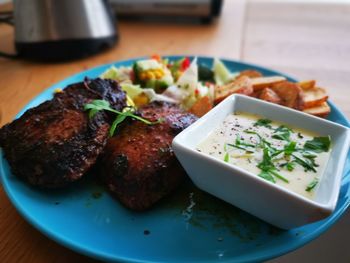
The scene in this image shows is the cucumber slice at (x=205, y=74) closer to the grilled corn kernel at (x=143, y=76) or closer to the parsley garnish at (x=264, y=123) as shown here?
the grilled corn kernel at (x=143, y=76)

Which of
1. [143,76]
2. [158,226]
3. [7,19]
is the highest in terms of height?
[7,19]

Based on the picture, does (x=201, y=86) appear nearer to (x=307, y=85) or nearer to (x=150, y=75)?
(x=150, y=75)

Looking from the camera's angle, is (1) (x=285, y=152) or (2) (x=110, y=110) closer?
(1) (x=285, y=152)

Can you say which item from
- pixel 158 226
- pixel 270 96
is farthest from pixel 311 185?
pixel 270 96

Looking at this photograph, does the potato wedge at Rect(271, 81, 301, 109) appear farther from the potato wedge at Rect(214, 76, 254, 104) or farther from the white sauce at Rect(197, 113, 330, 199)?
the white sauce at Rect(197, 113, 330, 199)

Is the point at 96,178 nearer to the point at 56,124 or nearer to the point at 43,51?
the point at 56,124

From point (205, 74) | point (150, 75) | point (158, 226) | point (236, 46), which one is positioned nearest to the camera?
point (158, 226)
